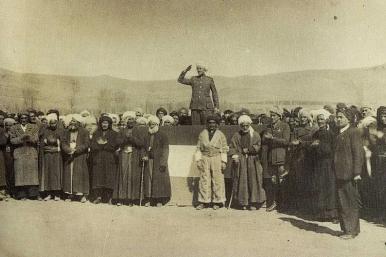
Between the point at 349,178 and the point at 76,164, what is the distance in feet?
12.2

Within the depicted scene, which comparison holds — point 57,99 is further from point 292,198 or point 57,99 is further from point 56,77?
point 292,198

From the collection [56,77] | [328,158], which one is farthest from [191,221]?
[56,77]

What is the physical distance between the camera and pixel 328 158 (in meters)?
5.04

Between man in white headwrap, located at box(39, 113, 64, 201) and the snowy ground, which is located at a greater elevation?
man in white headwrap, located at box(39, 113, 64, 201)

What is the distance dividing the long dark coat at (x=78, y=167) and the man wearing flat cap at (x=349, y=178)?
3.50 meters

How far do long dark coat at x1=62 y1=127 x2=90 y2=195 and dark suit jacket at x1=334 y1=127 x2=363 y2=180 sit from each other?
3.49 metres

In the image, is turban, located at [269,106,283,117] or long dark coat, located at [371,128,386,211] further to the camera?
turban, located at [269,106,283,117]

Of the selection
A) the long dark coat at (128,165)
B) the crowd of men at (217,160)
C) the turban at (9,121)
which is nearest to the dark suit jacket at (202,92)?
the crowd of men at (217,160)

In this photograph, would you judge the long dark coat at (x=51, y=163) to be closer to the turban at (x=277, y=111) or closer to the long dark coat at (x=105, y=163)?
the long dark coat at (x=105, y=163)

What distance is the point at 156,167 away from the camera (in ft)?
19.2

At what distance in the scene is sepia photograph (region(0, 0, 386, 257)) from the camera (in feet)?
14.8

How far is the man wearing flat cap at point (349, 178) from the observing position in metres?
4.29

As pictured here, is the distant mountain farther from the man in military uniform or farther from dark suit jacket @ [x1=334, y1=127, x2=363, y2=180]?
dark suit jacket @ [x1=334, y1=127, x2=363, y2=180]

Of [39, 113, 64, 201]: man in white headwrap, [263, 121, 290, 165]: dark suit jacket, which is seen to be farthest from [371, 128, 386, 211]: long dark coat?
[39, 113, 64, 201]: man in white headwrap
